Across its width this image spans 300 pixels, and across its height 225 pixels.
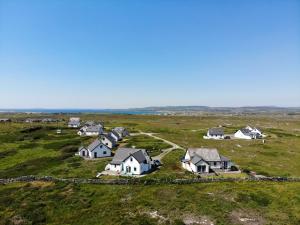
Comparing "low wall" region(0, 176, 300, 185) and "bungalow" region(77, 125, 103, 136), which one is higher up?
"bungalow" region(77, 125, 103, 136)

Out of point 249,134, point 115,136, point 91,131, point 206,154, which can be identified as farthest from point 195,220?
point 249,134

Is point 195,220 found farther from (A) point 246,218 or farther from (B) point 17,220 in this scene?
(B) point 17,220

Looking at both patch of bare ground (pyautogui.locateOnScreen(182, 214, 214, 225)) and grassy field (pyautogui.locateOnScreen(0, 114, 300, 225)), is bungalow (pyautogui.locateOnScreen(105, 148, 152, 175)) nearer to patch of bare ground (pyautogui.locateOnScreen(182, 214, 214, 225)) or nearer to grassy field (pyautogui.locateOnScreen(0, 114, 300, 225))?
grassy field (pyautogui.locateOnScreen(0, 114, 300, 225))

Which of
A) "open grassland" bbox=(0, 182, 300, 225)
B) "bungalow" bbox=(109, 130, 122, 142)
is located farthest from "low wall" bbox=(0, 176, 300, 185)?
"bungalow" bbox=(109, 130, 122, 142)

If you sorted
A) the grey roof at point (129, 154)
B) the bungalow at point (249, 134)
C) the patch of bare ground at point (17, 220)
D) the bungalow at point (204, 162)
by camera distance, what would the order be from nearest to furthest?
1. the patch of bare ground at point (17, 220)
2. the grey roof at point (129, 154)
3. the bungalow at point (204, 162)
4. the bungalow at point (249, 134)

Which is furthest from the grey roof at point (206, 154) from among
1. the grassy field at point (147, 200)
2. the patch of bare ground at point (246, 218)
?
the patch of bare ground at point (246, 218)

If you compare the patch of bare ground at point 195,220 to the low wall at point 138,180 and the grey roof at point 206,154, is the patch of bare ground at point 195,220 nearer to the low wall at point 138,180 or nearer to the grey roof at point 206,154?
the low wall at point 138,180
